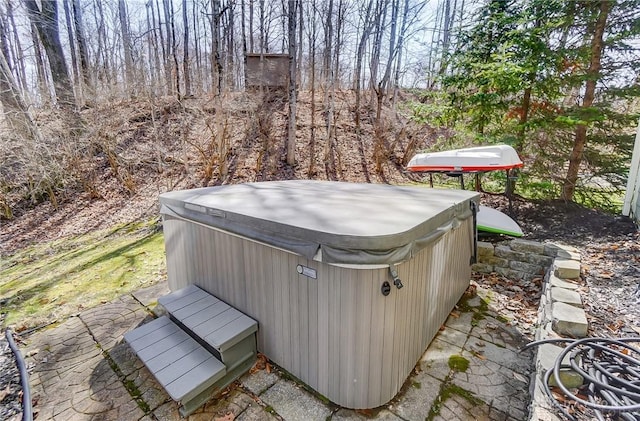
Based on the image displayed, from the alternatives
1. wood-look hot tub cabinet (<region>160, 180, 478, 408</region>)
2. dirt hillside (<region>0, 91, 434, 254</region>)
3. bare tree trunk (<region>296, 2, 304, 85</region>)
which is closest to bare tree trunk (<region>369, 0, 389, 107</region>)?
dirt hillside (<region>0, 91, 434, 254</region>)

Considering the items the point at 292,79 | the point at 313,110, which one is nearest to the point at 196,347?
the point at 292,79

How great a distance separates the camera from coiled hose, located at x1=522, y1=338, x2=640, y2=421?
67.5 inches

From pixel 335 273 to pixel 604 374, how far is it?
1.84 meters

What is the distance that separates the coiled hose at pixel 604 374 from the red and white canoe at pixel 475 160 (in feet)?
8.44

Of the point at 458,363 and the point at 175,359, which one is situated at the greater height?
the point at 175,359

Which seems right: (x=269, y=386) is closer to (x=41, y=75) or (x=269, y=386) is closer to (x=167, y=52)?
(x=41, y=75)

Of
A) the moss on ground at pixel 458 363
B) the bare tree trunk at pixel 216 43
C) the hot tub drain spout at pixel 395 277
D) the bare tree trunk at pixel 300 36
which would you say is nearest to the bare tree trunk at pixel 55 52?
the bare tree trunk at pixel 216 43

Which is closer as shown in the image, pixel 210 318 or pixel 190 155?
pixel 210 318

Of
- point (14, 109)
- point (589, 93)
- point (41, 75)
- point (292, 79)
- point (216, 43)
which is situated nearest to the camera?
point (589, 93)

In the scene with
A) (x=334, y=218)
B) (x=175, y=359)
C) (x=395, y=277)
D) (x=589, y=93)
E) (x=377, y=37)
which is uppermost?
(x=377, y=37)

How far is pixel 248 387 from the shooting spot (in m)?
2.40

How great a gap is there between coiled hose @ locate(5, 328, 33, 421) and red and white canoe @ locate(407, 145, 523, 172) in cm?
493

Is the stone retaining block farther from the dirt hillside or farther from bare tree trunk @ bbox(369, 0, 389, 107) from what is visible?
bare tree trunk @ bbox(369, 0, 389, 107)

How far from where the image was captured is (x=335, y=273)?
1.95m
